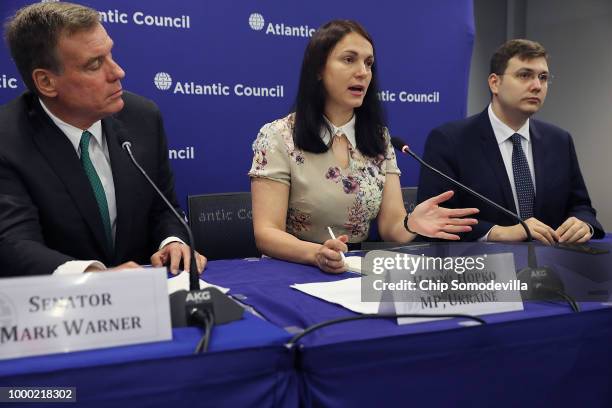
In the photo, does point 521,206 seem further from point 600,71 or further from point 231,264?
point 600,71

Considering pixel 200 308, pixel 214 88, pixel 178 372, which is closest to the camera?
pixel 178 372

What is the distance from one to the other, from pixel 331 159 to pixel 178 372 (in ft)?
3.66

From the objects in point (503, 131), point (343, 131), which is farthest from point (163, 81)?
point (503, 131)

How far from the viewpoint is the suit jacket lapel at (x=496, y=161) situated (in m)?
1.95

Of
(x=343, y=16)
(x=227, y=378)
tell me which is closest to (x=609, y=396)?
(x=227, y=378)

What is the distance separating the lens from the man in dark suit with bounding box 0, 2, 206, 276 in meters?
1.34

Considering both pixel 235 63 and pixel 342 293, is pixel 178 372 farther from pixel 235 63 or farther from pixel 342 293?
pixel 235 63

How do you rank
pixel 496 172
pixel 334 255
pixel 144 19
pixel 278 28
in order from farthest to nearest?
pixel 278 28
pixel 144 19
pixel 496 172
pixel 334 255

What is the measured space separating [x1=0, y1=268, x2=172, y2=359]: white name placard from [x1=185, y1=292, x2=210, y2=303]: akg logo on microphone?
0.27 feet

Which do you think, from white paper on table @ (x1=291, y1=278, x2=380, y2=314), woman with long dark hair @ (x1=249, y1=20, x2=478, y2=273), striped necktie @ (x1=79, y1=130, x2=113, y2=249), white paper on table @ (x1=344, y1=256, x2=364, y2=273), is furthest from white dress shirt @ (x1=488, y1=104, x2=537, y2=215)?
striped necktie @ (x1=79, y1=130, x2=113, y2=249)

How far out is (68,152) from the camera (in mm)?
1383

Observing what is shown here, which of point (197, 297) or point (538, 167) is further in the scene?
point (538, 167)

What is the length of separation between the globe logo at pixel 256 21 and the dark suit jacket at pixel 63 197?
117 cm

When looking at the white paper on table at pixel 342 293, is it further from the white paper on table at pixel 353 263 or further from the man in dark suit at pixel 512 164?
the man in dark suit at pixel 512 164
